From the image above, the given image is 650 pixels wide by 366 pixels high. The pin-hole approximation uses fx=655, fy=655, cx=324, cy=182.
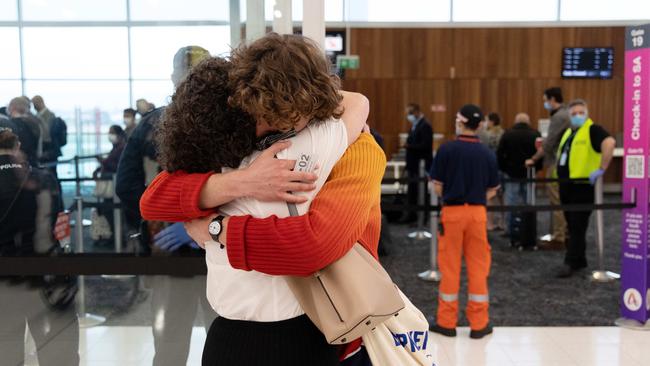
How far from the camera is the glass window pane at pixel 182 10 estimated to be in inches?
104

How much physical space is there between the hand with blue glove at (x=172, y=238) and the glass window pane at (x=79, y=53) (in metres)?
0.65

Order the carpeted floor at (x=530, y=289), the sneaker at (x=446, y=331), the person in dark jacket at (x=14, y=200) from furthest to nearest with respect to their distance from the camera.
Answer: the carpeted floor at (x=530, y=289), the sneaker at (x=446, y=331), the person in dark jacket at (x=14, y=200)

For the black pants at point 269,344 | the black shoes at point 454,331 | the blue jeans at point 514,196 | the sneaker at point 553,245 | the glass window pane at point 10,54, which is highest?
the glass window pane at point 10,54

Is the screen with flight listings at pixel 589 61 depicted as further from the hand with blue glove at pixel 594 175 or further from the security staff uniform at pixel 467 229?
the security staff uniform at pixel 467 229

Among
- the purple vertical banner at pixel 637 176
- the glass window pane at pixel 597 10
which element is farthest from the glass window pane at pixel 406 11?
the purple vertical banner at pixel 637 176

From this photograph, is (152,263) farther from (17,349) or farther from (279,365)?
(279,365)

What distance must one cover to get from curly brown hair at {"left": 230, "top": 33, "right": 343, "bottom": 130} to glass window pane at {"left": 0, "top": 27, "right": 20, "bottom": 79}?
174 cm

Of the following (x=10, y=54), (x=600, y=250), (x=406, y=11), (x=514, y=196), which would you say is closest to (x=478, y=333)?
(x=600, y=250)

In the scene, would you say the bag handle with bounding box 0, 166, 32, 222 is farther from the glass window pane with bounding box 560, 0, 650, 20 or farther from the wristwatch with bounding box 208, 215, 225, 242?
the glass window pane with bounding box 560, 0, 650, 20

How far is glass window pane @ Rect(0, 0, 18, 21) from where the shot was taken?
8.41 feet

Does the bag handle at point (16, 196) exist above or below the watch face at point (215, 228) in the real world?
below

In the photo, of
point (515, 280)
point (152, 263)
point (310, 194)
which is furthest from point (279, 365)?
point (515, 280)

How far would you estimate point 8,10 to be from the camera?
2.57m

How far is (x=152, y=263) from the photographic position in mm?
2420
